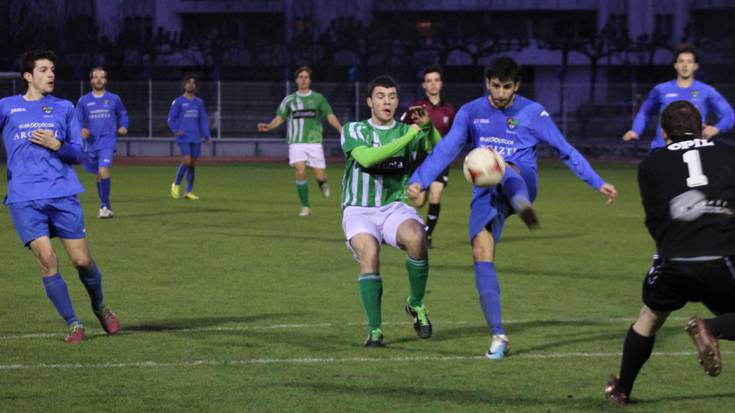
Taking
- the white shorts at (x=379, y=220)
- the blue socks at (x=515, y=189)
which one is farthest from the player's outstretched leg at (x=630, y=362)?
the white shorts at (x=379, y=220)

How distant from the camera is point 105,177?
70.5 feet

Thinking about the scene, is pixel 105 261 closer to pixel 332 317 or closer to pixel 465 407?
pixel 332 317

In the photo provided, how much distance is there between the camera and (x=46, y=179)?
32.5 ft

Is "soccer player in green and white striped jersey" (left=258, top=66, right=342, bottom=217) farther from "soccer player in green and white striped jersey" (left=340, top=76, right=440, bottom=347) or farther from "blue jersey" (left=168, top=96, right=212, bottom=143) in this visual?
"soccer player in green and white striped jersey" (left=340, top=76, right=440, bottom=347)

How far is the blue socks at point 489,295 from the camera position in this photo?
9273 mm

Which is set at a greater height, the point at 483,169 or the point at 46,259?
the point at 483,169

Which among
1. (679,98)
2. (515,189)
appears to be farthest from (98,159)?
(515,189)

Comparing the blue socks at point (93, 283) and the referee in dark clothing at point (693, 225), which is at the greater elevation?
the referee in dark clothing at point (693, 225)

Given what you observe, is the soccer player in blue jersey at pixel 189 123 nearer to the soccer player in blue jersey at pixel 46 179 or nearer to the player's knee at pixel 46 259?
the soccer player in blue jersey at pixel 46 179

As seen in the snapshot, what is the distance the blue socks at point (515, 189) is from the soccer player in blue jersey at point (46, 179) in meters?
3.05

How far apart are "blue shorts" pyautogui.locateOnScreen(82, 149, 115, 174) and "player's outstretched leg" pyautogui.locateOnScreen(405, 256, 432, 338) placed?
12547mm

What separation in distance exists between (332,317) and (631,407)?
3982 mm

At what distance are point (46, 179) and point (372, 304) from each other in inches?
97.9

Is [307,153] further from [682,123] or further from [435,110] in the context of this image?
[682,123]
